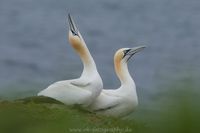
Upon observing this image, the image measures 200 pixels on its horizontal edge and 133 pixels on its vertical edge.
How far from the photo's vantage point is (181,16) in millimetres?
52906

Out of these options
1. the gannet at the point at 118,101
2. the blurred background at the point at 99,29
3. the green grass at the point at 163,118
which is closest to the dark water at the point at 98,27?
the blurred background at the point at 99,29

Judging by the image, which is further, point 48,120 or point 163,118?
point 48,120


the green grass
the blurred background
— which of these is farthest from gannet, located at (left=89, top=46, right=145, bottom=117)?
the blurred background

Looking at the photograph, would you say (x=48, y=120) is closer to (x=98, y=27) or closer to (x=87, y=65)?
(x=87, y=65)

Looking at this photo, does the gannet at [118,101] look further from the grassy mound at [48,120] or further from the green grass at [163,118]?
the green grass at [163,118]

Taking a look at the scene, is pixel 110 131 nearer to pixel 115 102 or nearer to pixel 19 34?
pixel 115 102

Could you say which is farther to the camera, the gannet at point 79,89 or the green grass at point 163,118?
the gannet at point 79,89

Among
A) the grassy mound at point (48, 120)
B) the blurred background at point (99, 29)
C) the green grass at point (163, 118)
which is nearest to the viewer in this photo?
the green grass at point (163, 118)

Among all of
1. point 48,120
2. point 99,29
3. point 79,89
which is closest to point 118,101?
point 79,89

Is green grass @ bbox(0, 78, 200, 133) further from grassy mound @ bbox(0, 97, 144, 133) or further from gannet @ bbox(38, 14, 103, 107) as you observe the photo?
gannet @ bbox(38, 14, 103, 107)

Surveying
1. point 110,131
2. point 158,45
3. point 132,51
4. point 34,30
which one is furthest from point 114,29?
point 110,131

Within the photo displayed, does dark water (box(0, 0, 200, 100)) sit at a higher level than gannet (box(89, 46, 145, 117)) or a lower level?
higher

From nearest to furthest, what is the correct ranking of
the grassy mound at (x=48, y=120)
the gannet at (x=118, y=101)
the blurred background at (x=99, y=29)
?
1. the grassy mound at (x=48, y=120)
2. the gannet at (x=118, y=101)
3. the blurred background at (x=99, y=29)

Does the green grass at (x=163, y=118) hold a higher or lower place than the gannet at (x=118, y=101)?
lower
